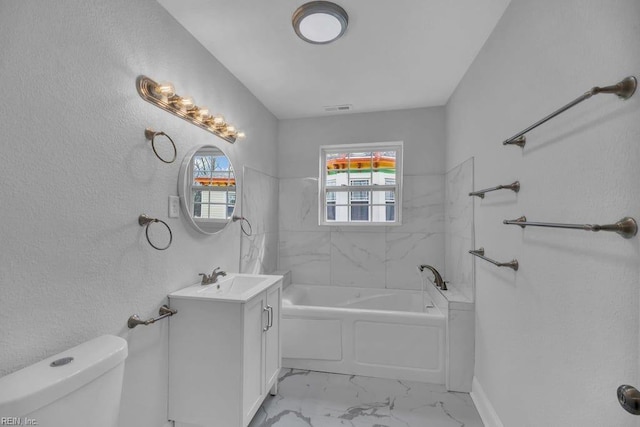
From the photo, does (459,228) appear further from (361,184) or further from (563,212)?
(563,212)

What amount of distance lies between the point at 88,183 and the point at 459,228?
2.58 m

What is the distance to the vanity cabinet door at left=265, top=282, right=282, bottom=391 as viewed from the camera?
72.7 inches

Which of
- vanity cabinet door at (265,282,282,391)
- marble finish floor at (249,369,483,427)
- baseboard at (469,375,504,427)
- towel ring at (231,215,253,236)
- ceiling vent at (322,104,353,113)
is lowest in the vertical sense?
marble finish floor at (249,369,483,427)

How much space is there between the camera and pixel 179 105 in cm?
163

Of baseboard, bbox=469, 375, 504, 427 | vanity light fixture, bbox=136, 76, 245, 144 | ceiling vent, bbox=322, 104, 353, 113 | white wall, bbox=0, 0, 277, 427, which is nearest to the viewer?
white wall, bbox=0, 0, 277, 427

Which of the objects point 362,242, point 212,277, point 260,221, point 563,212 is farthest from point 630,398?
point 260,221

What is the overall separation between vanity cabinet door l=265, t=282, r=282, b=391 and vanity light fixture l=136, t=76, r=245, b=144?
3.97 feet

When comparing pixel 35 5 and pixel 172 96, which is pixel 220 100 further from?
pixel 35 5

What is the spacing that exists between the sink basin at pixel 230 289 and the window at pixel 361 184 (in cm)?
139

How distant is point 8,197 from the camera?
926 mm

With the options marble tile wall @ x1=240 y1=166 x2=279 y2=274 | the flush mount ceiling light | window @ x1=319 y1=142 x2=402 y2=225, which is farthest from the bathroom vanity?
window @ x1=319 y1=142 x2=402 y2=225

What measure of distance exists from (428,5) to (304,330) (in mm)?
2476

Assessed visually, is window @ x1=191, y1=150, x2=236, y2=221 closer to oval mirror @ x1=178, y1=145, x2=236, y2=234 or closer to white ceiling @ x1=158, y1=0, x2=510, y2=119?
oval mirror @ x1=178, y1=145, x2=236, y2=234

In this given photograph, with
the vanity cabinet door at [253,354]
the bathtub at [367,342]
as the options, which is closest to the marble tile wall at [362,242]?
the bathtub at [367,342]
